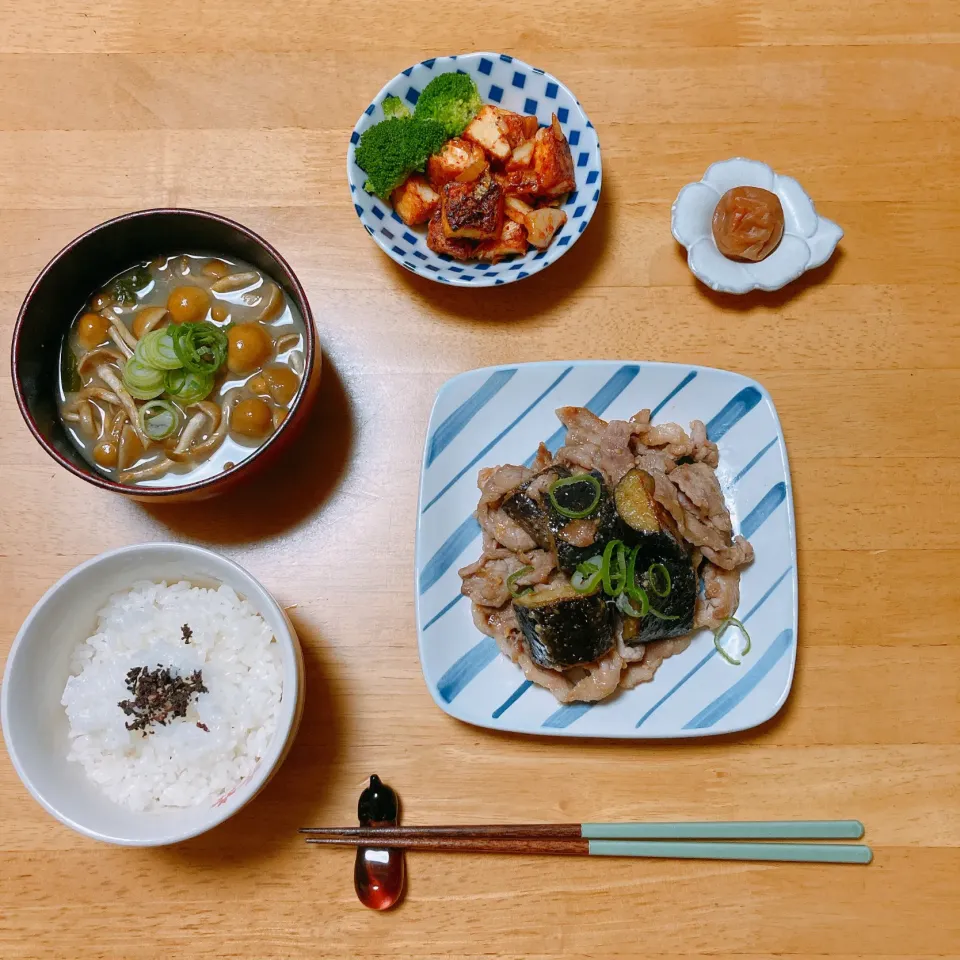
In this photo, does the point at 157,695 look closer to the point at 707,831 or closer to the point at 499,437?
the point at 499,437

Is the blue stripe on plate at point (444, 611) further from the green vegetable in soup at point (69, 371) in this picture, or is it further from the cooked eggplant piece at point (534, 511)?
the green vegetable in soup at point (69, 371)

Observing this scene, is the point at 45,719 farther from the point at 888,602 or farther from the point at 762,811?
the point at 888,602

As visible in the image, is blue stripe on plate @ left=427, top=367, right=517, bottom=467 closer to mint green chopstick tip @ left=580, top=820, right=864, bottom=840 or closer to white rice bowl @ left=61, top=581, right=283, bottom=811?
Result: white rice bowl @ left=61, top=581, right=283, bottom=811

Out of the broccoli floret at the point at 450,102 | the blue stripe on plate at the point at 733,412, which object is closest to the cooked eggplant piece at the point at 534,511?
the blue stripe on plate at the point at 733,412

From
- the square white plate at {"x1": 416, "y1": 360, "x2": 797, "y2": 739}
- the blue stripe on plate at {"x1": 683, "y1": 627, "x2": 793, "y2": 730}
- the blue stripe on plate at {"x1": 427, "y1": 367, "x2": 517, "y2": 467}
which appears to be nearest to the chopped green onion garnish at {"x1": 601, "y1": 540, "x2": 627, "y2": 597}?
the square white plate at {"x1": 416, "y1": 360, "x2": 797, "y2": 739}

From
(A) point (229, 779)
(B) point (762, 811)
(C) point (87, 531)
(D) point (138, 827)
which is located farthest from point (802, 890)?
(C) point (87, 531)

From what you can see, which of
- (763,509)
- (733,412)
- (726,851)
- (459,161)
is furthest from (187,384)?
(726,851)

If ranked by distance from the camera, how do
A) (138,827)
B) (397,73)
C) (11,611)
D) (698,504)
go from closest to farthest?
1. (138,827)
2. (698,504)
3. (11,611)
4. (397,73)
